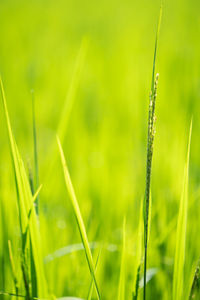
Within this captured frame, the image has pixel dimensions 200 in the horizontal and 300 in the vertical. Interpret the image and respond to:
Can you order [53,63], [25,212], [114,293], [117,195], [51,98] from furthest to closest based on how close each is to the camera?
1. [53,63]
2. [51,98]
3. [117,195]
4. [114,293]
5. [25,212]

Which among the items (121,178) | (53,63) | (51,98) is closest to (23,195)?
(121,178)

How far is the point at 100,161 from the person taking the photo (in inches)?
64.1

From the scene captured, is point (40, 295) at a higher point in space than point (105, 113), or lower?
lower

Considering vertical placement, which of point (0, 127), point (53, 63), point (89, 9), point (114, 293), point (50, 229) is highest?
point (89, 9)

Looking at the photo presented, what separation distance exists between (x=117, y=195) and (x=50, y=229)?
49cm

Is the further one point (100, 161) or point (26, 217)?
point (100, 161)

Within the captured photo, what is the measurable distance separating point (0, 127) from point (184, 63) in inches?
66.8

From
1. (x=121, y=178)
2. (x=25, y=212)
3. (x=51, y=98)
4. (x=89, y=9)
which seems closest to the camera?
(x=25, y=212)

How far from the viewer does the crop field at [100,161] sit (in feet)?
2.16

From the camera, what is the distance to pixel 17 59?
350 cm

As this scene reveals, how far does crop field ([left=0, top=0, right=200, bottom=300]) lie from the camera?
0.66 m

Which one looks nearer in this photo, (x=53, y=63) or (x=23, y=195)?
(x=23, y=195)

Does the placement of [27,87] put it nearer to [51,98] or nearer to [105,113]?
[51,98]

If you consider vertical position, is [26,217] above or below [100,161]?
above
